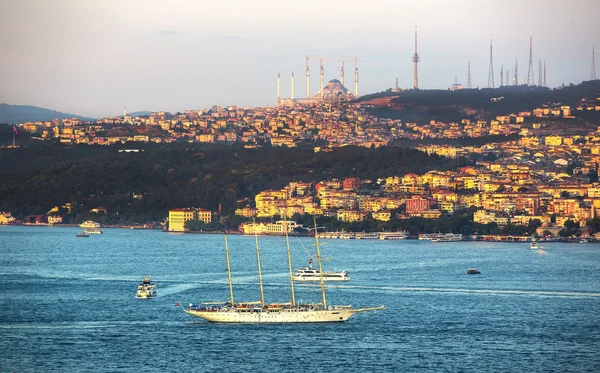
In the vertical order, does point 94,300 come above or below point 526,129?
below

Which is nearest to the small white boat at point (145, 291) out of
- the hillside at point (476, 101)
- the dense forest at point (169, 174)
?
the dense forest at point (169, 174)

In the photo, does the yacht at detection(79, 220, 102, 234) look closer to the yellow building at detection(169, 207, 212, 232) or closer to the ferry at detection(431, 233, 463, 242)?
the yellow building at detection(169, 207, 212, 232)

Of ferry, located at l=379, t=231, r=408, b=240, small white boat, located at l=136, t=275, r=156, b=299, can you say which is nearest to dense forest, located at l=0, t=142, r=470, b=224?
ferry, located at l=379, t=231, r=408, b=240

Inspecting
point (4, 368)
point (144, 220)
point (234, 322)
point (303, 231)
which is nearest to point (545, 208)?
point (303, 231)

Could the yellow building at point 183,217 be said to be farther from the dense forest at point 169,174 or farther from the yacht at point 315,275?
the yacht at point 315,275

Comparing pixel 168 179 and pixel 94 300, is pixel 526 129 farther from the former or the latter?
pixel 94 300

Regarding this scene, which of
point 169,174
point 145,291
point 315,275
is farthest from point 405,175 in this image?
point 145,291
